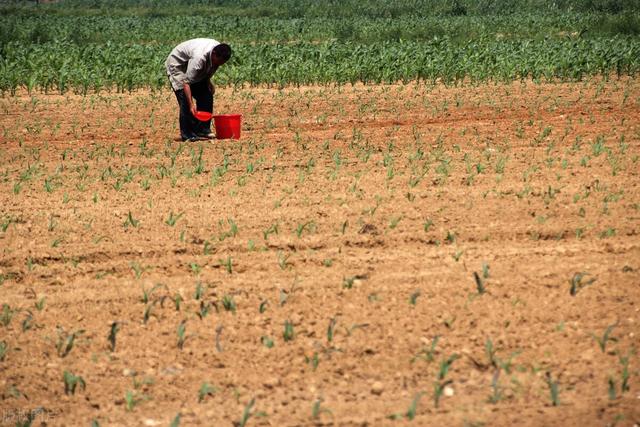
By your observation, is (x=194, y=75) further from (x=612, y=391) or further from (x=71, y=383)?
(x=612, y=391)

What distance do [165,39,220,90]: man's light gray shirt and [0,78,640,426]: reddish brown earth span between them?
0.71m

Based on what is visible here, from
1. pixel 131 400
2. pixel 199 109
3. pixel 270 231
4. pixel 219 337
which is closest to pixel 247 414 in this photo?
pixel 131 400

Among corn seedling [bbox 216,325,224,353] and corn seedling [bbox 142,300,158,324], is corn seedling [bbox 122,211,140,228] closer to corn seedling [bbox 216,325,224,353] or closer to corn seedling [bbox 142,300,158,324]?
corn seedling [bbox 142,300,158,324]

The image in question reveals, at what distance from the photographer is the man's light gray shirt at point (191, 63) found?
10.7 meters

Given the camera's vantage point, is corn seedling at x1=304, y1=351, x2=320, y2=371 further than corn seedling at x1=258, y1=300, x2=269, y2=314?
No

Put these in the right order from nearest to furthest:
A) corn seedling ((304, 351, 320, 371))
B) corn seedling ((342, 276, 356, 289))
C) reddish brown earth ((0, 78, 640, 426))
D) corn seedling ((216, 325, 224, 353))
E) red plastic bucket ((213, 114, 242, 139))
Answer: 1. reddish brown earth ((0, 78, 640, 426))
2. corn seedling ((304, 351, 320, 371))
3. corn seedling ((216, 325, 224, 353))
4. corn seedling ((342, 276, 356, 289))
5. red plastic bucket ((213, 114, 242, 139))

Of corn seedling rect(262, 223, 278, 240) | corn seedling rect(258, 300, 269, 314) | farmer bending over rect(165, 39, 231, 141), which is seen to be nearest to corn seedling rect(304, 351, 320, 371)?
corn seedling rect(258, 300, 269, 314)

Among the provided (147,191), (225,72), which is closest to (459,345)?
(147,191)

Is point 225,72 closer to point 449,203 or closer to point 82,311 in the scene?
point 449,203

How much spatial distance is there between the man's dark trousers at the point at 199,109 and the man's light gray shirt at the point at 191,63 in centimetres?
19

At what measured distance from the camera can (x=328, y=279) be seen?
6.36 m

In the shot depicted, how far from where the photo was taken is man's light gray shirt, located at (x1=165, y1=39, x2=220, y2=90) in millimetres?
10727

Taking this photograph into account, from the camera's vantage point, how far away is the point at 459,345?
A: 545 centimetres

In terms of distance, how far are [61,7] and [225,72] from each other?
34.8m
